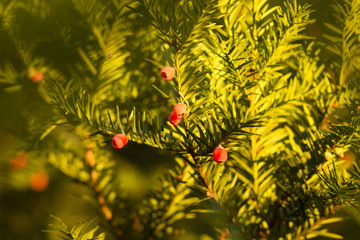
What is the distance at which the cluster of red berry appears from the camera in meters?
0.27

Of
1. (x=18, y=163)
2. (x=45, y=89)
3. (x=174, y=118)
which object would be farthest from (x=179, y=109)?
(x=18, y=163)

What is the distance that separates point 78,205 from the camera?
0.64m

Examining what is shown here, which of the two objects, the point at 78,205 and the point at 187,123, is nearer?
the point at 187,123

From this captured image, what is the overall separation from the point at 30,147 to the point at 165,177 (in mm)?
211

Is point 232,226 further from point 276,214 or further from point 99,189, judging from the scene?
point 99,189

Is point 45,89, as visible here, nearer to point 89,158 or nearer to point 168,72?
point 89,158

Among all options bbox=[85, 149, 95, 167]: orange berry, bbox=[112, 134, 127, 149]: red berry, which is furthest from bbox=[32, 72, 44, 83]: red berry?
bbox=[112, 134, 127, 149]: red berry

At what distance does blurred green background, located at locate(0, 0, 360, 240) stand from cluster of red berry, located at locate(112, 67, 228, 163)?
0.17m

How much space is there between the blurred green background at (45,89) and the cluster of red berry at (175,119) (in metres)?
0.17

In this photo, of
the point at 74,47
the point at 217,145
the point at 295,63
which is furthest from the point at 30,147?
the point at 295,63

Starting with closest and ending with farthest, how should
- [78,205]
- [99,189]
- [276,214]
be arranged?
[276,214]
[99,189]
[78,205]

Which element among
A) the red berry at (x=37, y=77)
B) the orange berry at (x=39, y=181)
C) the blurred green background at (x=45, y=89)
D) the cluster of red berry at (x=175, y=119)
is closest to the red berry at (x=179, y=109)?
the cluster of red berry at (x=175, y=119)

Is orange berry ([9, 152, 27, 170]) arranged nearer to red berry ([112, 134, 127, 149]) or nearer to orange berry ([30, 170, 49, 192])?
orange berry ([30, 170, 49, 192])

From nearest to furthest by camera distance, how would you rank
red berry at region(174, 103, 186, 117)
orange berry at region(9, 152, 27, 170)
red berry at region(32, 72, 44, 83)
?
red berry at region(174, 103, 186, 117)
red berry at region(32, 72, 44, 83)
orange berry at region(9, 152, 27, 170)
